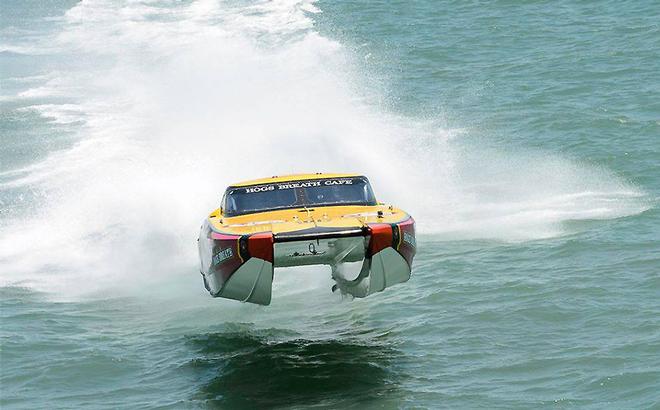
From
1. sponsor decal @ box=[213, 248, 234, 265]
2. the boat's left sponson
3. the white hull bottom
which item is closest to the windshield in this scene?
the boat's left sponson

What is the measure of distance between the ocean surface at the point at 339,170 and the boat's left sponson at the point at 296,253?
1.04m

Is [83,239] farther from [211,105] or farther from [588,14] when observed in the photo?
[588,14]

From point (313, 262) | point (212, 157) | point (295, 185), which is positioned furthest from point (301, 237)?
point (212, 157)

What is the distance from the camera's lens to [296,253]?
18.6m

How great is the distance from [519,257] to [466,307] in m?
3.09

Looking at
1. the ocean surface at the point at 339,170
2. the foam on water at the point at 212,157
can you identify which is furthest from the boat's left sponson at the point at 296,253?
the foam on water at the point at 212,157

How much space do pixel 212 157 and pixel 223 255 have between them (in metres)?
12.1

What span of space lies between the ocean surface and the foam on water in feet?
0.28

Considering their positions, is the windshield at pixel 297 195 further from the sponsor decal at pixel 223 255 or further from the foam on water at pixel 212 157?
the foam on water at pixel 212 157

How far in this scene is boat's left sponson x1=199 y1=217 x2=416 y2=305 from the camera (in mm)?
18094

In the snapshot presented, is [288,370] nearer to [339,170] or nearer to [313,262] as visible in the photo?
[313,262]

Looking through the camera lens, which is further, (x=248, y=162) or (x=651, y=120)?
(x=651, y=120)

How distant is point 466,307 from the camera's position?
819 inches

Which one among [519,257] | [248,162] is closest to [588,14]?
[248,162]
